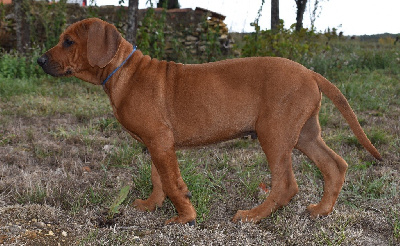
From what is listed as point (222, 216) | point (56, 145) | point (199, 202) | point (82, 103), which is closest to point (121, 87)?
point (199, 202)

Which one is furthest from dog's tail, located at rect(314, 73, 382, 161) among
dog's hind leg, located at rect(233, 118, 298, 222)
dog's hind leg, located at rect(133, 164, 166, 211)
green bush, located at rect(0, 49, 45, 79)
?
green bush, located at rect(0, 49, 45, 79)

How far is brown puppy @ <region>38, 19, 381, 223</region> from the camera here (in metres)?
2.72

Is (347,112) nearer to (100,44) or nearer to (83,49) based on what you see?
(100,44)

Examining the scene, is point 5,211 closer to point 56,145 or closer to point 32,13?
point 56,145

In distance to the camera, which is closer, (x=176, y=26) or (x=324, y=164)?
(x=324, y=164)

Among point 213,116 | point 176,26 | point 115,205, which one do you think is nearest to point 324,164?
point 213,116

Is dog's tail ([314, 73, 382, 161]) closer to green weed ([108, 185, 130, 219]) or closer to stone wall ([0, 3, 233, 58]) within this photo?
green weed ([108, 185, 130, 219])

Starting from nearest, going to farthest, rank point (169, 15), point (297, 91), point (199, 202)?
1. point (297, 91)
2. point (199, 202)
3. point (169, 15)

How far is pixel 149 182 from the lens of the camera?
3.38 m

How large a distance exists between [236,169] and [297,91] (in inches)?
54.5

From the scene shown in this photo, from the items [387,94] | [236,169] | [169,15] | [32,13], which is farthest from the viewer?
[169,15]

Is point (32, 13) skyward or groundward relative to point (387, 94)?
skyward

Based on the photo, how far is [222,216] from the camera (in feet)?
9.96

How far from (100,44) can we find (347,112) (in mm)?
1783
